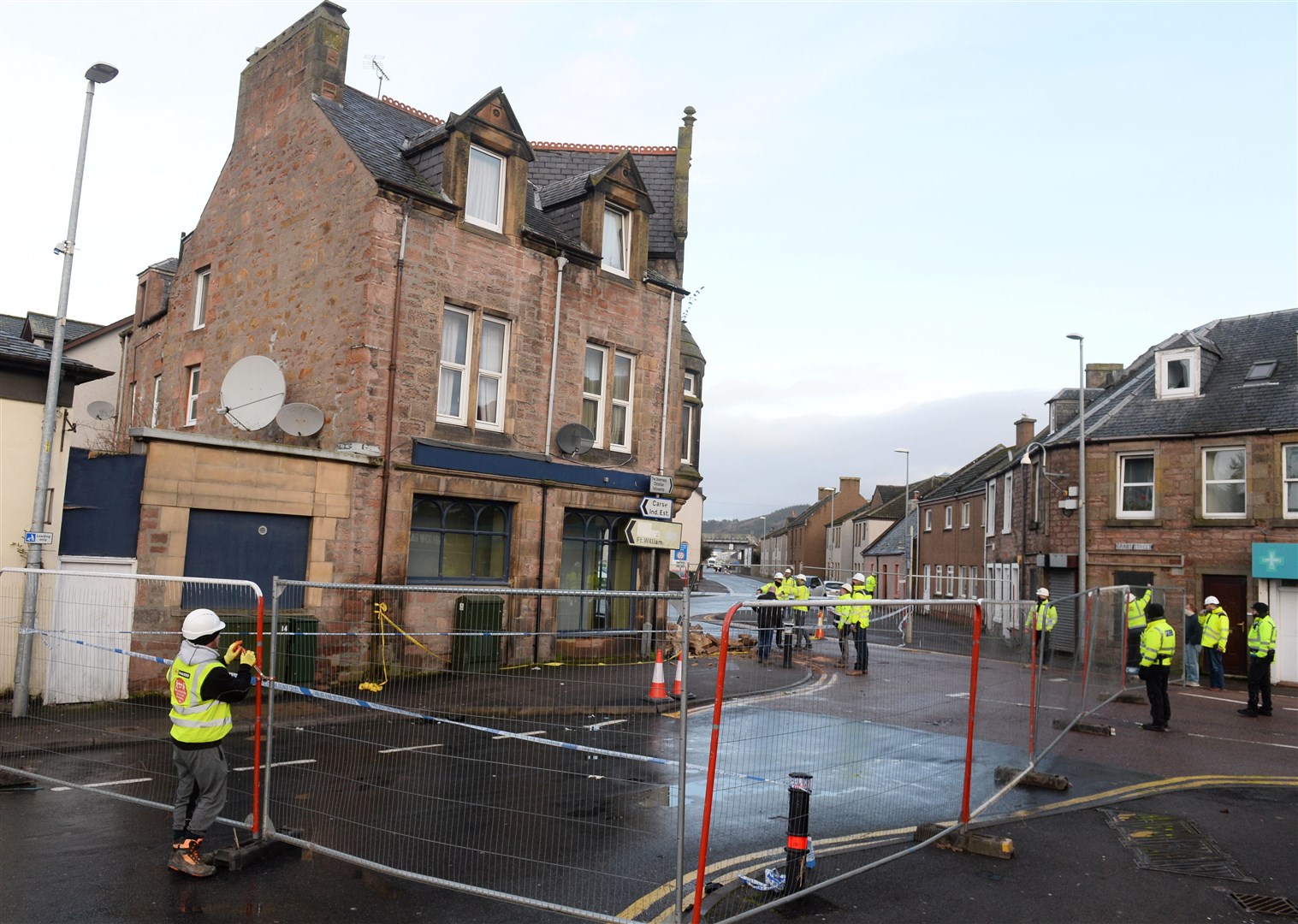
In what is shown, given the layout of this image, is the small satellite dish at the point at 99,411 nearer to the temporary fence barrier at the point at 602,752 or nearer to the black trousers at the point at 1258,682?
the temporary fence barrier at the point at 602,752

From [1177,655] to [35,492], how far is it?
984 inches

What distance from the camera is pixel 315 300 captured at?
1728 centimetres

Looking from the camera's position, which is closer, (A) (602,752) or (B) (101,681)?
(A) (602,752)

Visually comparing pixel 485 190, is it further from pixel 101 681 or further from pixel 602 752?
pixel 602 752

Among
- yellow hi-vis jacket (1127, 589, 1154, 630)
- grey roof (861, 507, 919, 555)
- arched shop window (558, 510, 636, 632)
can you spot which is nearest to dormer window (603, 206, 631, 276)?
arched shop window (558, 510, 636, 632)

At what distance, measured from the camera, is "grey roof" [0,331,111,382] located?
12969mm

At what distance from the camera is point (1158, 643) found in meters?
13.3

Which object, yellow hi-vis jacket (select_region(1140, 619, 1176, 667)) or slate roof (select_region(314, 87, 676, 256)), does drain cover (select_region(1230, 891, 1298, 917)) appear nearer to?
yellow hi-vis jacket (select_region(1140, 619, 1176, 667))

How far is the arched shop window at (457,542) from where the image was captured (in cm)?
1694

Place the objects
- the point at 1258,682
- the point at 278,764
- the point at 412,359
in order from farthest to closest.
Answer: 1. the point at 412,359
2. the point at 1258,682
3. the point at 278,764

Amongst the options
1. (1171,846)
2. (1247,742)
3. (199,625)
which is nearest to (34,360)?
(199,625)

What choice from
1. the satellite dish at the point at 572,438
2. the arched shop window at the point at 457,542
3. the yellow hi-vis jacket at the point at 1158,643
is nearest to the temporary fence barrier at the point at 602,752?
the yellow hi-vis jacket at the point at 1158,643

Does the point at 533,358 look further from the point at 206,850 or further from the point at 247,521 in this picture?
the point at 206,850

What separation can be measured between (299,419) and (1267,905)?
48.6ft
